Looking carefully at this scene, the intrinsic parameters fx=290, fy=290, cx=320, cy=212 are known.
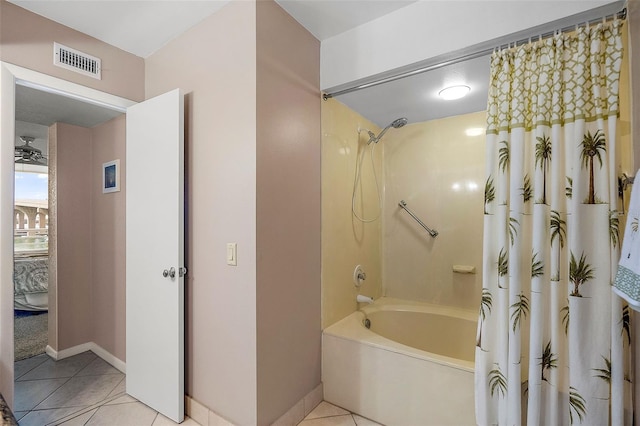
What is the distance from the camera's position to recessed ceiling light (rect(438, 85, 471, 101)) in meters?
2.03

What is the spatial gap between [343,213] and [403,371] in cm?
112

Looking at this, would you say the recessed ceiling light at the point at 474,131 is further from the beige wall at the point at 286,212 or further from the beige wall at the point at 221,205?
the beige wall at the point at 221,205

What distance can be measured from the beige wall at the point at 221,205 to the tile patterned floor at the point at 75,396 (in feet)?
1.46

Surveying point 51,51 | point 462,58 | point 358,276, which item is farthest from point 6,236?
point 462,58

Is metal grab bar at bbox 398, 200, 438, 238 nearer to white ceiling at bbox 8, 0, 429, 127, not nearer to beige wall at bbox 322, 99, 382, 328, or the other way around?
beige wall at bbox 322, 99, 382, 328

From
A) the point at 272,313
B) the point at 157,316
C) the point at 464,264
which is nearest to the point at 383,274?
the point at 464,264

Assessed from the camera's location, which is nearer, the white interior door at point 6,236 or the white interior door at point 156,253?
the white interior door at point 6,236

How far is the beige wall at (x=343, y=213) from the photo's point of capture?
Result: 2.06 meters

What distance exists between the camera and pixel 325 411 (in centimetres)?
186

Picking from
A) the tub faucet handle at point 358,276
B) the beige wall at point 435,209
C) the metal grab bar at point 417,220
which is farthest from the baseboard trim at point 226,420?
the metal grab bar at point 417,220

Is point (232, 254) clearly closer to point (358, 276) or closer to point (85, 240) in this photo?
point (358, 276)

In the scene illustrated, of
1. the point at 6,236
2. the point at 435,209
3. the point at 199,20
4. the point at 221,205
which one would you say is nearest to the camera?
the point at 6,236

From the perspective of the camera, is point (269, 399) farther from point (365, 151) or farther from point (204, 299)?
point (365, 151)

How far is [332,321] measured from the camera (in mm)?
2088
